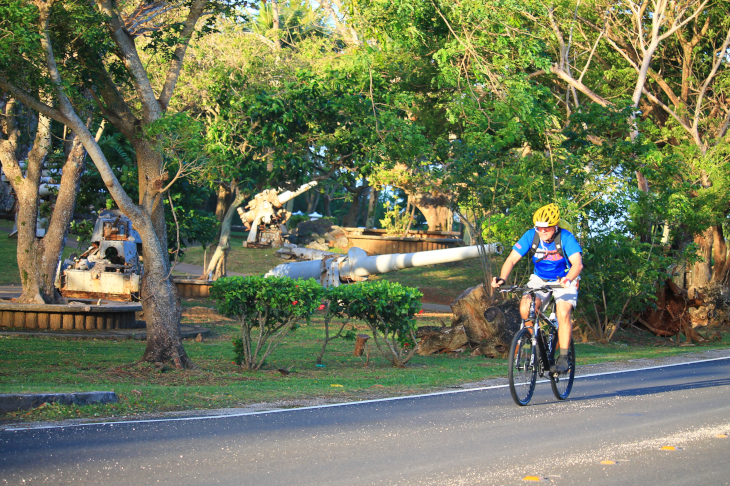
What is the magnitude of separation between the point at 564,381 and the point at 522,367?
1142mm

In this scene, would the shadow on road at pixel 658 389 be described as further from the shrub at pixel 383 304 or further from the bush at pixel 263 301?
the bush at pixel 263 301

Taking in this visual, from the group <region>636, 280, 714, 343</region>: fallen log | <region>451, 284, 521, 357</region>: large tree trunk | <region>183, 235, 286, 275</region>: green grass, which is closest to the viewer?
<region>451, 284, 521, 357</region>: large tree trunk

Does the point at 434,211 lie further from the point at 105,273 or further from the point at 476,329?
the point at 476,329

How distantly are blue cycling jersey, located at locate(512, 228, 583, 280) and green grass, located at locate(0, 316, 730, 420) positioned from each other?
8.77ft

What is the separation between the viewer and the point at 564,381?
8.84m

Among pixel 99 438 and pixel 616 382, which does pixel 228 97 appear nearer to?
pixel 616 382

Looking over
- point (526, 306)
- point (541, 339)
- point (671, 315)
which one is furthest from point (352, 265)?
point (526, 306)

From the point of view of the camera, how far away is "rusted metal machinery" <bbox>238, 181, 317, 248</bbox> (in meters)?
41.5

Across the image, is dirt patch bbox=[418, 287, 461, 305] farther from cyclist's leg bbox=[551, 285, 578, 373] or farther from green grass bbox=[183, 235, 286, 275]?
cyclist's leg bbox=[551, 285, 578, 373]

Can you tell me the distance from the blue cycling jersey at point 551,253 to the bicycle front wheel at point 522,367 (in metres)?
0.78

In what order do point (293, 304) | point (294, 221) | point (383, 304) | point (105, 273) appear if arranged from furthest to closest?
point (294, 221)
point (105, 273)
point (383, 304)
point (293, 304)

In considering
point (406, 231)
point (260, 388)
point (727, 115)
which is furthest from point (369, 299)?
point (406, 231)

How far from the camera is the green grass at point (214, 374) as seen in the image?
8.66 meters

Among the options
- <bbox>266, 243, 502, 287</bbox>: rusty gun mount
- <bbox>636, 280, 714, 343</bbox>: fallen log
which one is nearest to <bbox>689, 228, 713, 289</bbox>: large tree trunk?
<bbox>636, 280, 714, 343</bbox>: fallen log
